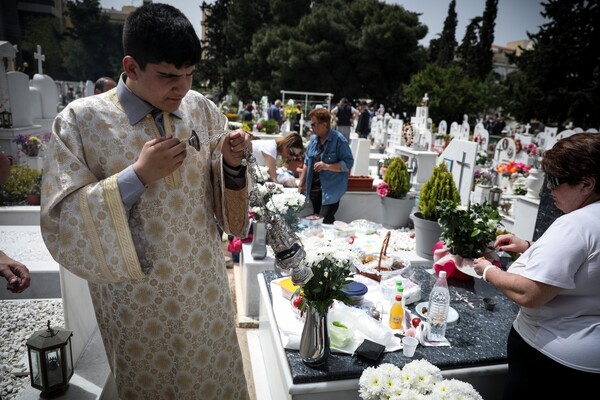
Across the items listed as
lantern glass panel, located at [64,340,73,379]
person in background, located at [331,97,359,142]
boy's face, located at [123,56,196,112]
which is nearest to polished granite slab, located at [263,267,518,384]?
lantern glass panel, located at [64,340,73,379]

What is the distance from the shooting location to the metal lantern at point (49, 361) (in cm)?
231

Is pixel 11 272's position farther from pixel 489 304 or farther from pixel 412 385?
pixel 489 304

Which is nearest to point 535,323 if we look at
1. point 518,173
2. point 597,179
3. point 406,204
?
point 597,179

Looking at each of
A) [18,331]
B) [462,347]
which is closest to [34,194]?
[18,331]

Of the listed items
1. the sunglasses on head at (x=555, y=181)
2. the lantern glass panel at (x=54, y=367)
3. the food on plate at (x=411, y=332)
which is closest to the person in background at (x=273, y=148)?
the food on plate at (x=411, y=332)

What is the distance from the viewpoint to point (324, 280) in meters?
2.12

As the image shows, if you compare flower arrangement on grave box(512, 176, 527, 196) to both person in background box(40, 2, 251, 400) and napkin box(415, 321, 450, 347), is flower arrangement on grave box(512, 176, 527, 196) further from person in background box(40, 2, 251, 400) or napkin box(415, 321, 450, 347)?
person in background box(40, 2, 251, 400)

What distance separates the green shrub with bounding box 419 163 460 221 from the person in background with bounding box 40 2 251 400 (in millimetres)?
3167

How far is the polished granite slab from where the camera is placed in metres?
2.24

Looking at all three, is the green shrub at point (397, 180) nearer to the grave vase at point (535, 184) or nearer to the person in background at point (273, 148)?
the person in background at point (273, 148)

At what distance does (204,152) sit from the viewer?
181cm

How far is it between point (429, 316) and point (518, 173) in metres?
7.69

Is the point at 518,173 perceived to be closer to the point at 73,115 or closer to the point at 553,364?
the point at 553,364

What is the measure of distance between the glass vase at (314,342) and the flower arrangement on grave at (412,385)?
51cm
